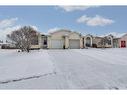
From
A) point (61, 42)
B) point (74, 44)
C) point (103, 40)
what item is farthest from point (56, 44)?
point (103, 40)

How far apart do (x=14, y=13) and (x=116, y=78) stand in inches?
172

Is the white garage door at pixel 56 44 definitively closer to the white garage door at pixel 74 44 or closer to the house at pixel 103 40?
the white garage door at pixel 74 44

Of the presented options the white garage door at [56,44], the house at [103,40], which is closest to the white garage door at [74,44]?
the white garage door at [56,44]

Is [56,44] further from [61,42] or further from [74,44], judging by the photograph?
[74,44]

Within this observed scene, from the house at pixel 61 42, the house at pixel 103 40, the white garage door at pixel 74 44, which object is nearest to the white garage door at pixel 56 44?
the house at pixel 61 42

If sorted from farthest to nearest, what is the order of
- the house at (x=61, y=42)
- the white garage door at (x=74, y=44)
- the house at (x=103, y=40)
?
the white garage door at (x=74, y=44) → the house at (x=61, y=42) → the house at (x=103, y=40)

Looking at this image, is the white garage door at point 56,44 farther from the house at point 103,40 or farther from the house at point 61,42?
the house at point 103,40

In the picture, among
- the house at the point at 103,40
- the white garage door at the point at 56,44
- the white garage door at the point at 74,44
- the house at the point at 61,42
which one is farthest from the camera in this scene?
the white garage door at the point at 74,44

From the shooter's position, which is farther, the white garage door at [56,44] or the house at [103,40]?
the white garage door at [56,44]
